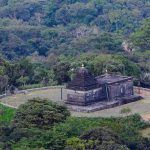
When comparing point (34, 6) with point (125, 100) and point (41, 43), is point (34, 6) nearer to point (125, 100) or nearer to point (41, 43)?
point (41, 43)

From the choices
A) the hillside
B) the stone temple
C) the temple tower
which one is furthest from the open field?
the hillside

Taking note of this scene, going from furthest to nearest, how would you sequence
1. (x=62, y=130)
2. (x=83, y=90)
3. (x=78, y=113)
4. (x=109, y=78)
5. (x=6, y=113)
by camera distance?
(x=109, y=78) → (x=83, y=90) → (x=6, y=113) → (x=78, y=113) → (x=62, y=130)

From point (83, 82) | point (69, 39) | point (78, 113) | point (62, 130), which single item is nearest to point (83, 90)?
point (83, 82)

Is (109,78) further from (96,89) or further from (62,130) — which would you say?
(62,130)

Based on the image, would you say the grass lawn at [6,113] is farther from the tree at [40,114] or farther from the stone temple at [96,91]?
the stone temple at [96,91]

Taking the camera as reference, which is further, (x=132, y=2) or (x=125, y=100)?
(x=132, y=2)

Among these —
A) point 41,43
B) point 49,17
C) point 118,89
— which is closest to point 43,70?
point 118,89
